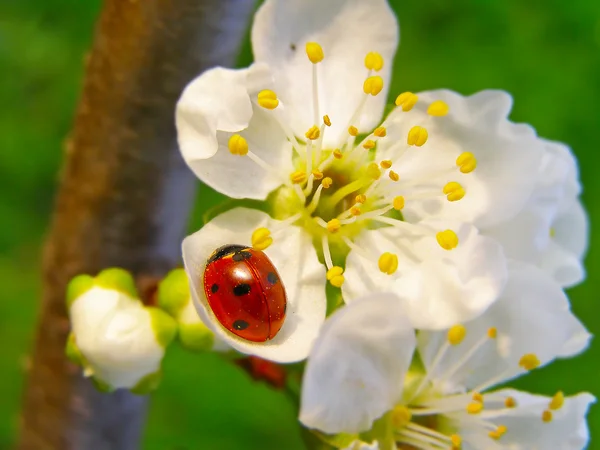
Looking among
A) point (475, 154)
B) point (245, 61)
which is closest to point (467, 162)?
point (475, 154)

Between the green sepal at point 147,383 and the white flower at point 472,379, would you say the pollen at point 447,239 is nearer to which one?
the white flower at point 472,379

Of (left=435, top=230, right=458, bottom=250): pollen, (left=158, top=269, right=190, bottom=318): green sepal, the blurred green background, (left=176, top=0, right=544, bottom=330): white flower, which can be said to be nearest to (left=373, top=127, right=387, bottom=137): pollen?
(left=176, top=0, right=544, bottom=330): white flower

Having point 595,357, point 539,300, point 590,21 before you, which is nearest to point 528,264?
point 539,300

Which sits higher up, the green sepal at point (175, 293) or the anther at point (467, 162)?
the anther at point (467, 162)

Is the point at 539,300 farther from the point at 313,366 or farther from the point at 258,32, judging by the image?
the point at 258,32

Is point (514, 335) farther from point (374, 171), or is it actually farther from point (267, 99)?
point (267, 99)

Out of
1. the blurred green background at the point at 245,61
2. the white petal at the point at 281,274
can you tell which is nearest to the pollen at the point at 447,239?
the white petal at the point at 281,274
